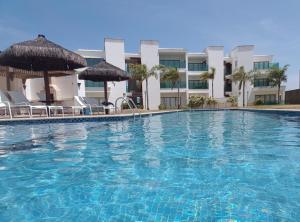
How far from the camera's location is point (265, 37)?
66.4ft

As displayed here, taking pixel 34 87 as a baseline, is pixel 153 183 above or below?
below

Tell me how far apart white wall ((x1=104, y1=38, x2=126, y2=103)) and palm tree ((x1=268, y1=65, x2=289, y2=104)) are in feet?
80.0

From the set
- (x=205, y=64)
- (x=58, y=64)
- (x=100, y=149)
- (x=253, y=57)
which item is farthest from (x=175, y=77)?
(x=100, y=149)

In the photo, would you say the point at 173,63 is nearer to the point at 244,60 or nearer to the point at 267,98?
the point at 244,60

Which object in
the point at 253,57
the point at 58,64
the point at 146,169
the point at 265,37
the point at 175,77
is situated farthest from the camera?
the point at 253,57

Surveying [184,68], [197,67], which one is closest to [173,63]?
[184,68]

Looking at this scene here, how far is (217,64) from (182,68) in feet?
21.4

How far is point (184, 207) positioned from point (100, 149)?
343 centimetres

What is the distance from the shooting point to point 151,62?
3180cm

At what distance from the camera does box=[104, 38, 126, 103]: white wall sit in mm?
30094

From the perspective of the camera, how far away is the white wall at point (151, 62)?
31.5 meters

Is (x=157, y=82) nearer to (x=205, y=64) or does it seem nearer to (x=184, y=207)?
(x=205, y=64)

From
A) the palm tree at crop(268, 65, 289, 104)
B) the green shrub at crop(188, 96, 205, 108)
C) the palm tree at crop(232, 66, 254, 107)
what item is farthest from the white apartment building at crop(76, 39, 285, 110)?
the green shrub at crop(188, 96, 205, 108)

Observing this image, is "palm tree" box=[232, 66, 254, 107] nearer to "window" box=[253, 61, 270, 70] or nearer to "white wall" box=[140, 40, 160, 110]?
"window" box=[253, 61, 270, 70]
